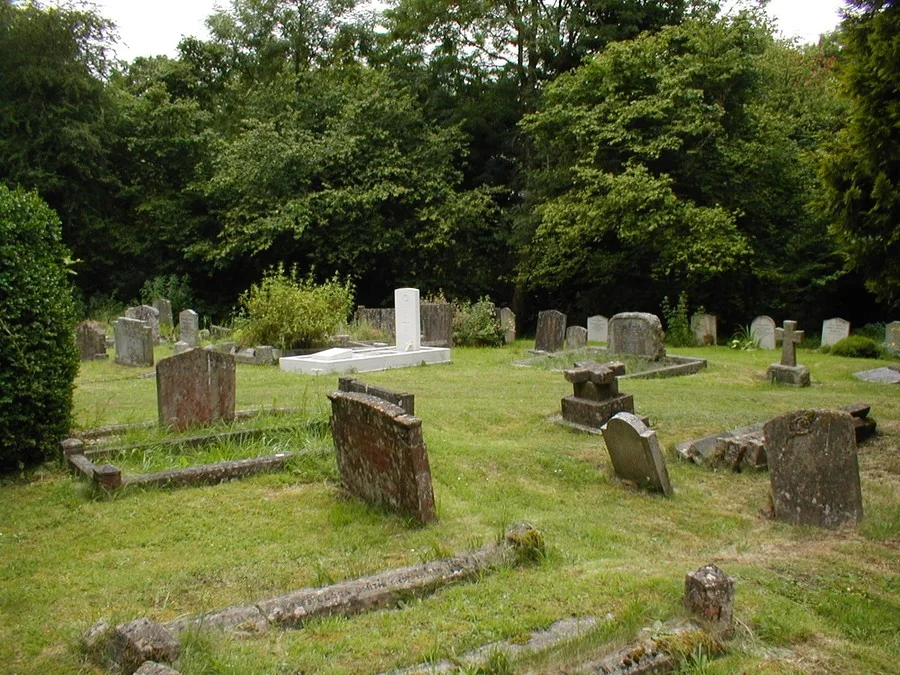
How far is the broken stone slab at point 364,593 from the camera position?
4.08 metres

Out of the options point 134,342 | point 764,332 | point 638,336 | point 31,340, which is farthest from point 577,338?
point 31,340

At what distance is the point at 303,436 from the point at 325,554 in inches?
115

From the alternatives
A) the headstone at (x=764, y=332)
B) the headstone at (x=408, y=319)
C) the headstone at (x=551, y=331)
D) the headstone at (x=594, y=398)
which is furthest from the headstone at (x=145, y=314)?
the headstone at (x=764, y=332)

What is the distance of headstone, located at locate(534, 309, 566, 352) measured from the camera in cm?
1803

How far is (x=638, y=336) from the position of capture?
16.0 m

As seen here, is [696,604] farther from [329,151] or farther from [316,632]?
[329,151]

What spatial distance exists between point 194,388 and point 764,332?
55.0 feet

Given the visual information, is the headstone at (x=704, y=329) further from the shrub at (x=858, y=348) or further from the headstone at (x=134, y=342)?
the headstone at (x=134, y=342)

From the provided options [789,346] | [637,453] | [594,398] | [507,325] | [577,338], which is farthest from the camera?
[507,325]

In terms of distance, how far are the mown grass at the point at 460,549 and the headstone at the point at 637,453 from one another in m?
0.17

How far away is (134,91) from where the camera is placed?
96.8 feet

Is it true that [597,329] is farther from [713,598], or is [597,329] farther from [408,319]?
[713,598]

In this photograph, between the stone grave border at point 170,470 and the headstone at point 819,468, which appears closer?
the headstone at point 819,468

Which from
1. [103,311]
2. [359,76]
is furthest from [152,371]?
[359,76]
